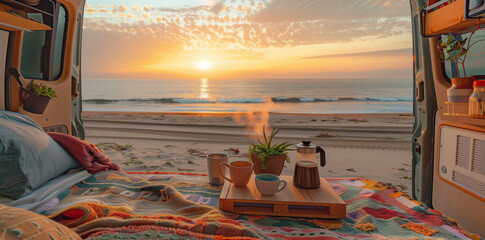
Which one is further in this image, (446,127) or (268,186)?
(446,127)

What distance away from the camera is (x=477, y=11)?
4.27 ft

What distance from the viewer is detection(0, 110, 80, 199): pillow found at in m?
1.29

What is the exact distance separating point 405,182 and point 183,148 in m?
3.75

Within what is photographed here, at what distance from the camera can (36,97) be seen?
7.25 ft

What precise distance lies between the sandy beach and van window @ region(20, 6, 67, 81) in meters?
1.48

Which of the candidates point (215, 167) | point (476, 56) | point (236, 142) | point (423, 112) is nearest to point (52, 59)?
point (215, 167)

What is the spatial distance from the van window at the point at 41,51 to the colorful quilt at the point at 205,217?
1543mm

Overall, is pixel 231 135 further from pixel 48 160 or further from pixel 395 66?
pixel 395 66

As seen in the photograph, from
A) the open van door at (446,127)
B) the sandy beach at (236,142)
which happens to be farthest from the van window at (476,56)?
the sandy beach at (236,142)

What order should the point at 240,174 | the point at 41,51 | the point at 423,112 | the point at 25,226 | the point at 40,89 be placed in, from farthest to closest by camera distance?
the point at 41,51, the point at 40,89, the point at 423,112, the point at 240,174, the point at 25,226

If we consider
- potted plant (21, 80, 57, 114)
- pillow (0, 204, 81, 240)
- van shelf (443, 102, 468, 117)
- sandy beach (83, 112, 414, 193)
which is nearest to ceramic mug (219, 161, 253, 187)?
pillow (0, 204, 81, 240)

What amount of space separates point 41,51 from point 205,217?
2.54 m

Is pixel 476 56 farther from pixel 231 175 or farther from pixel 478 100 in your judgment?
pixel 231 175

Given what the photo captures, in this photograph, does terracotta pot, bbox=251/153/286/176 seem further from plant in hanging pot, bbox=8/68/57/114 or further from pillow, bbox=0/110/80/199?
plant in hanging pot, bbox=8/68/57/114
